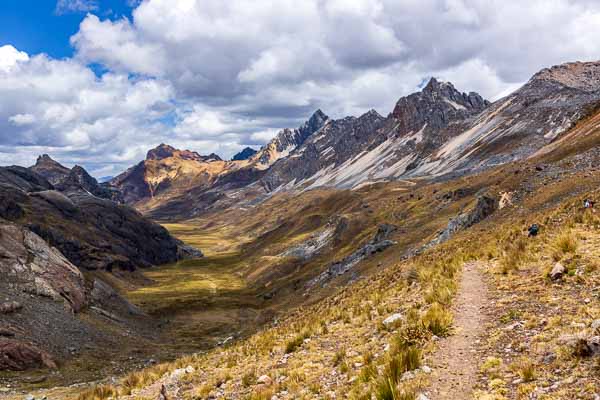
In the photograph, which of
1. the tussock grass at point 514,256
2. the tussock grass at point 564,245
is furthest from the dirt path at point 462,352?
the tussock grass at point 564,245

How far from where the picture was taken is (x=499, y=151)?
174625mm

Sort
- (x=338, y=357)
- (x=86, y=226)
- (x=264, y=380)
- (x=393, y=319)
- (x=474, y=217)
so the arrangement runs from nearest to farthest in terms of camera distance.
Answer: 1. (x=264, y=380)
2. (x=338, y=357)
3. (x=393, y=319)
4. (x=474, y=217)
5. (x=86, y=226)

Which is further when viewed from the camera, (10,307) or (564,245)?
(10,307)

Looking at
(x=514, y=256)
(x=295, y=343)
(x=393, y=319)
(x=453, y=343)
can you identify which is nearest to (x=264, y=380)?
(x=295, y=343)

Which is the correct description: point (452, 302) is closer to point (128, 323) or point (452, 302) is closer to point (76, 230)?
point (128, 323)

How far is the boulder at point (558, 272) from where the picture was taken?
16266 millimetres

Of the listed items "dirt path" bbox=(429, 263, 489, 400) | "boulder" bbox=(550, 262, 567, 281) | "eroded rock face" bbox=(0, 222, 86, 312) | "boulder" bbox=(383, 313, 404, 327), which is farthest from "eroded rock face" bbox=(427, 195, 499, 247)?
"eroded rock face" bbox=(0, 222, 86, 312)

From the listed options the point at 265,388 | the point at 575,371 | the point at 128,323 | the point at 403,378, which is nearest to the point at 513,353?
the point at 575,371

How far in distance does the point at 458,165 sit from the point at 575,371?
193053 mm

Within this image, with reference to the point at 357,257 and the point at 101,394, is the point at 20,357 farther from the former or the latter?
the point at 357,257

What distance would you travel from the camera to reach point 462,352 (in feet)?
40.7

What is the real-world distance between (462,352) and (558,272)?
6.74 meters

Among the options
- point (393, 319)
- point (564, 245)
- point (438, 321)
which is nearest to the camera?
point (438, 321)

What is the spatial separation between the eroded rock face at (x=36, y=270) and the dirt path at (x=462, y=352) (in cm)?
5022
